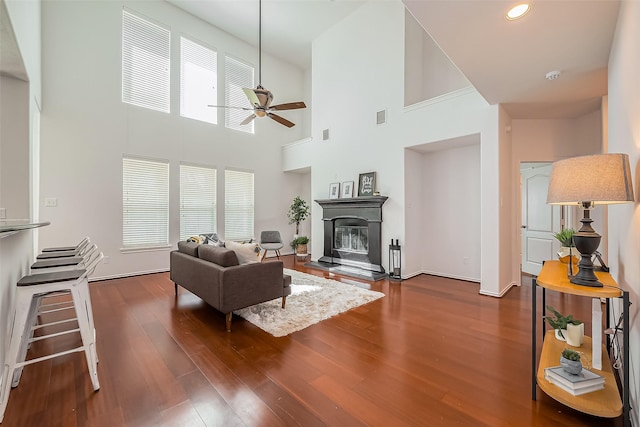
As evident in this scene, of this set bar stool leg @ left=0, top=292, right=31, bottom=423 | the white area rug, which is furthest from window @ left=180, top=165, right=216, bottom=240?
bar stool leg @ left=0, top=292, right=31, bottom=423

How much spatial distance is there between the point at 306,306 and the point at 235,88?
229 inches

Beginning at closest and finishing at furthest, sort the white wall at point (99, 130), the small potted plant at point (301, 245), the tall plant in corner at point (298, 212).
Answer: the white wall at point (99, 130) → the small potted plant at point (301, 245) → the tall plant in corner at point (298, 212)

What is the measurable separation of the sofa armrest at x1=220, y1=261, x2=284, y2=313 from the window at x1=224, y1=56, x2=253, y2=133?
4540mm

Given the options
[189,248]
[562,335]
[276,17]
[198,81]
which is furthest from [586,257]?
[198,81]

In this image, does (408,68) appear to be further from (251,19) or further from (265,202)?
(265,202)

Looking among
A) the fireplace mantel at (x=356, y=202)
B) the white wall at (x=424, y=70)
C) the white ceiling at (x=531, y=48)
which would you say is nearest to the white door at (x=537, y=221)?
the white ceiling at (x=531, y=48)

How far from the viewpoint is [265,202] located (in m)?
7.38

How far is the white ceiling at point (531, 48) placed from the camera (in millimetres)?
1985

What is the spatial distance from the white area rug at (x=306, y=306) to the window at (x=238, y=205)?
2793 millimetres

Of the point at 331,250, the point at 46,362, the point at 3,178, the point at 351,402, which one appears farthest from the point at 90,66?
the point at 351,402

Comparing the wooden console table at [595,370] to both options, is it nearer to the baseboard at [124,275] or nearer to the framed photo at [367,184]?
the framed photo at [367,184]

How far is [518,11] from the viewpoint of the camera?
2.00m

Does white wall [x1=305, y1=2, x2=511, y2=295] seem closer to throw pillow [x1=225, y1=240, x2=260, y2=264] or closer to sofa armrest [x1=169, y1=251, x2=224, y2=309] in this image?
throw pillow [x1=225, y1=240, x2=260, y2=264]

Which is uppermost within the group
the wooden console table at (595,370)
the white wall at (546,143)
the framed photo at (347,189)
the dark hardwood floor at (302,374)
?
the white wall at (546,143)
